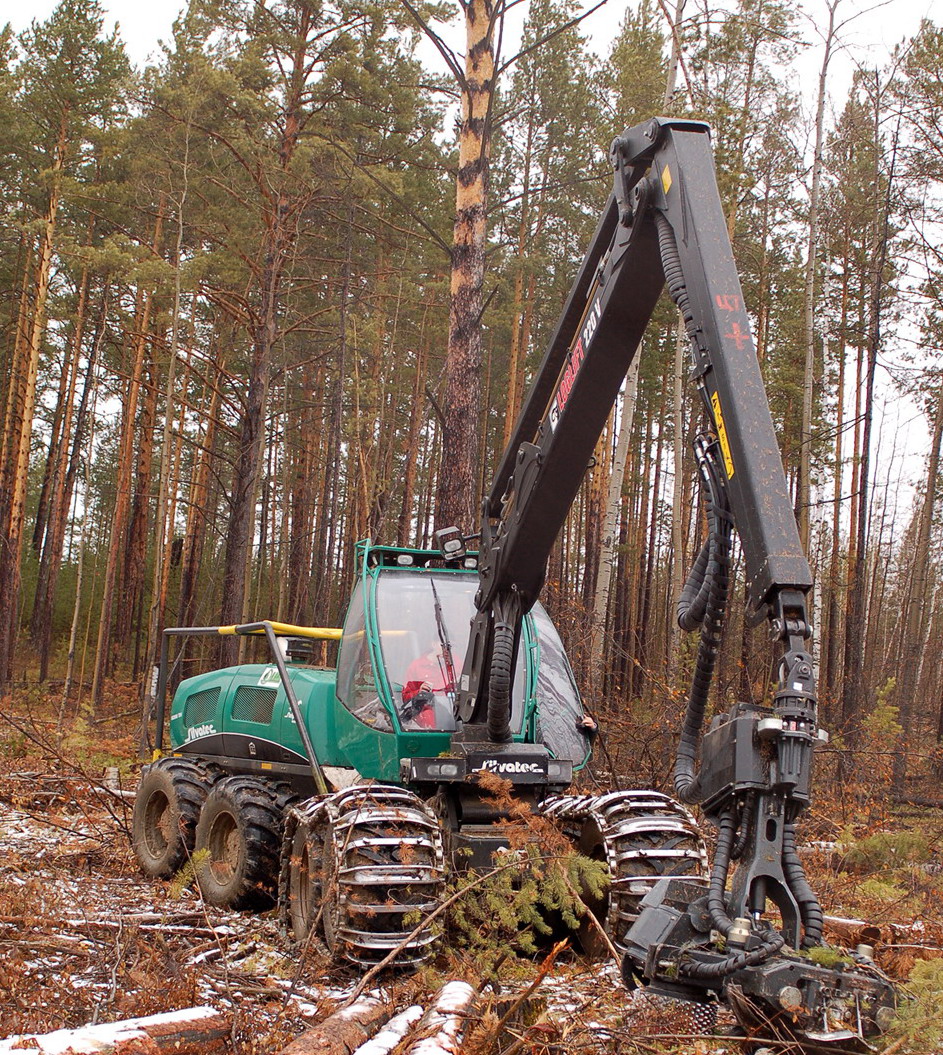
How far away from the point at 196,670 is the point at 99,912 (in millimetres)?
24497

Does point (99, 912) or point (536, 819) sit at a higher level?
point (536, 819)

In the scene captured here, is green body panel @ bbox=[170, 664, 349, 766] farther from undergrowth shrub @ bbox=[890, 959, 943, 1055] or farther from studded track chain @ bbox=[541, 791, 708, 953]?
undergrowth shrub @ bbox=[890, 959, 943, 1055]

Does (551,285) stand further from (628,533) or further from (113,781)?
(113,781)

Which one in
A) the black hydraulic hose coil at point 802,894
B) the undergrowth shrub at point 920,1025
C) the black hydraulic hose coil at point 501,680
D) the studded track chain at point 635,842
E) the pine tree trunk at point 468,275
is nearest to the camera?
the undergrowth shrub at point 920,1025

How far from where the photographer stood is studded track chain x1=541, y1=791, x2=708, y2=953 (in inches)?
205

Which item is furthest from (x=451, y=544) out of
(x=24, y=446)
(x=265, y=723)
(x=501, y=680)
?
(x=24, y=446)

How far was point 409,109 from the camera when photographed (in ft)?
61.4

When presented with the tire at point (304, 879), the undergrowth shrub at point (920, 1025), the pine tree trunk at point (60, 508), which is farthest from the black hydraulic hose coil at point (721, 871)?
the pine tree trunk at point (60, 508)

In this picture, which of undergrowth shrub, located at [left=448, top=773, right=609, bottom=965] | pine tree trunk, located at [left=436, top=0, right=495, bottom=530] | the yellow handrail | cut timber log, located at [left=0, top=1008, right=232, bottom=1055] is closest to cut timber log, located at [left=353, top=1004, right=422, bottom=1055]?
cut timber log, located at [left=0, top=1008, right=232, bottom=1055]

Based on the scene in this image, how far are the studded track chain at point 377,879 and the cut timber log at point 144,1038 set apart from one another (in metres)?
1.06

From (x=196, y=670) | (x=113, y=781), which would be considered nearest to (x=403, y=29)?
(x=113, y=781)

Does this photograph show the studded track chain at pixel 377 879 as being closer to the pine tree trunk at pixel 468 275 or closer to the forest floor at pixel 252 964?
the forest floor at pixel 252 964

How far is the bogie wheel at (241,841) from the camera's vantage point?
6445mm

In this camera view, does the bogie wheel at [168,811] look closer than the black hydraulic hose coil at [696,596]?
No
